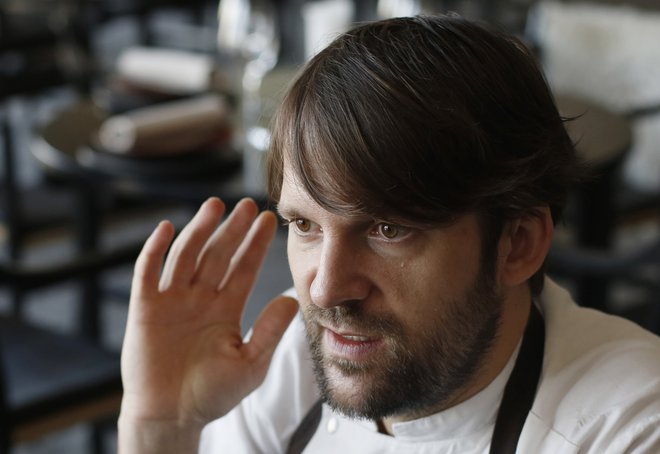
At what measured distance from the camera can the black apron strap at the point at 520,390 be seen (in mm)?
1181

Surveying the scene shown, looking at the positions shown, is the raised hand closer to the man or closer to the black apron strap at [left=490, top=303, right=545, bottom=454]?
the man

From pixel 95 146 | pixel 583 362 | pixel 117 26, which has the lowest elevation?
pixel 117 26

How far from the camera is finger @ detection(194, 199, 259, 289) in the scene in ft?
4.54

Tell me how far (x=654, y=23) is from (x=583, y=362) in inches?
102

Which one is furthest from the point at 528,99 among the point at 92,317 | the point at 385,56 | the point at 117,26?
the point at 117,26

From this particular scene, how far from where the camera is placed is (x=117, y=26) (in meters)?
7.01

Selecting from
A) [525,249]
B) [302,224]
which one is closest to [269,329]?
[302,224]

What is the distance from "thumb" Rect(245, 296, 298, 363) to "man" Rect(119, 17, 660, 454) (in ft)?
0.44

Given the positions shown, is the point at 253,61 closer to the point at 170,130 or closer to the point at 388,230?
the point at 170,130

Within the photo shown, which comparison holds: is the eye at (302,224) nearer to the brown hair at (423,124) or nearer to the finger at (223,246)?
the brown hair at (423,124)

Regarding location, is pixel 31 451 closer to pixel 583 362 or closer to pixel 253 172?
pixel 253 172

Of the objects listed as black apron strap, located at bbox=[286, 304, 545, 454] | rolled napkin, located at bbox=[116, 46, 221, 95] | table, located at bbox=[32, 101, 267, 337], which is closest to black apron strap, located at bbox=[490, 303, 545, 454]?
black apron strap, located at bbox=[286, 304, 545, 454]

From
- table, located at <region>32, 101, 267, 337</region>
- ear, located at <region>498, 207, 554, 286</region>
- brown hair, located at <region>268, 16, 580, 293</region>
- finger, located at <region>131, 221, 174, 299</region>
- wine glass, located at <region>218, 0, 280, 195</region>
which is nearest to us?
brown hair, located at <region>268, 16, 580, 293</region>

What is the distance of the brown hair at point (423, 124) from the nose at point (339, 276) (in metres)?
0.05
